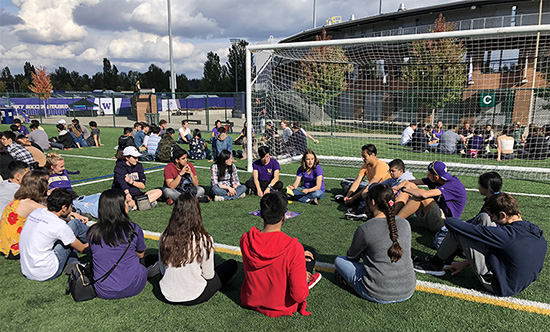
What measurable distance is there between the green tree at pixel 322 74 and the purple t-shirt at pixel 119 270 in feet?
35.8

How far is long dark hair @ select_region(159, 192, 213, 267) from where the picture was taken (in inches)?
137

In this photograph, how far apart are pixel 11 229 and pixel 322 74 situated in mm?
17570

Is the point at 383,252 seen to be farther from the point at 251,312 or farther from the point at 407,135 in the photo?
the point at 407,135

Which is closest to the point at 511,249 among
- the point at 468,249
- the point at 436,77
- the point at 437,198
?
the point at 468,249

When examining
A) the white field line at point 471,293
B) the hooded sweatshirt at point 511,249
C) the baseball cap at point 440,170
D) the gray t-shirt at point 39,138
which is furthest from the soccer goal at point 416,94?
the gray t-shirt at point 39,138

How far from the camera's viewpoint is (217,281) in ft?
12.7

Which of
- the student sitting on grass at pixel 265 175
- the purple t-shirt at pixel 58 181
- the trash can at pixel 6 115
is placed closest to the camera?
the purple t-shirt at pixel 58 181

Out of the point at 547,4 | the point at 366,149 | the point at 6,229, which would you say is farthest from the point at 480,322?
the point at 547,4

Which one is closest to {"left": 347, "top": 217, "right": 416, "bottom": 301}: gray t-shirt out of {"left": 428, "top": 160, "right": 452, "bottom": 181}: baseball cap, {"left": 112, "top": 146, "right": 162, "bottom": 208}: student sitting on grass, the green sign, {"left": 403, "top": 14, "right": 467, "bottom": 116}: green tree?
{"left": 428, "top": 160, "right": 452, "bottom": 181}: baseball cap

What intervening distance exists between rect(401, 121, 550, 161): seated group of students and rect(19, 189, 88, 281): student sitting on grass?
14149mm

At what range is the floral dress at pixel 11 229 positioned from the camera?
14.8 feet

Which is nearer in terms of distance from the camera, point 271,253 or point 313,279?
point 271,253

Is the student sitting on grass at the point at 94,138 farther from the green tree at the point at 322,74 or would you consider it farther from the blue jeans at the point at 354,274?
the blue jeans at the point at 354,274

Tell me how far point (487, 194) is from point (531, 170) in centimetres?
787
